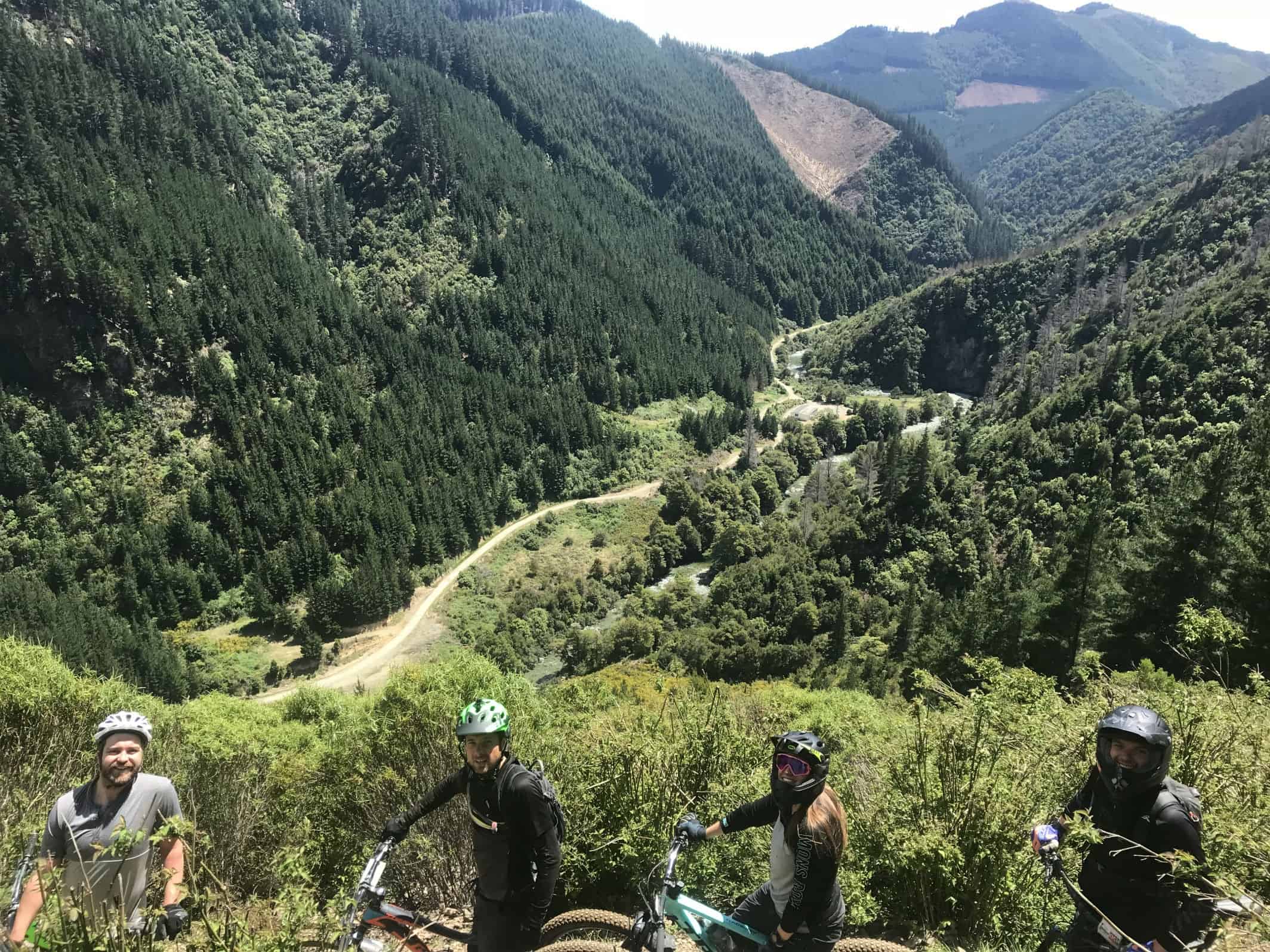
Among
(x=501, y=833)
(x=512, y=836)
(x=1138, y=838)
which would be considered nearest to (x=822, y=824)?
(x=1138, y=838)

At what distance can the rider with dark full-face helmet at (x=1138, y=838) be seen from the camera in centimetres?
596

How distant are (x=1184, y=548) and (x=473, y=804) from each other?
40.7 metres

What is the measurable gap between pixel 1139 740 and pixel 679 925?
5378 millimetres

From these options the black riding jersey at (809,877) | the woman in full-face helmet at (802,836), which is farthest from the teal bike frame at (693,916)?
the black riding jersey at (809,877)

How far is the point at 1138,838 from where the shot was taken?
622cm

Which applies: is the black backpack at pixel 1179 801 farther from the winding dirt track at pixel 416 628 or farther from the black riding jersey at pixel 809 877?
the winding dirt track at pixel 416 628

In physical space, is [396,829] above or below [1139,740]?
below

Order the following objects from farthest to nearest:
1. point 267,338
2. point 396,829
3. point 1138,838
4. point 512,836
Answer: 1. point 267,338
2. point 396,829
3. point 512,836
4. point 1138,838

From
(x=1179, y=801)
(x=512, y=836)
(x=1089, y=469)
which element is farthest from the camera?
A: (x=1089, y=469)

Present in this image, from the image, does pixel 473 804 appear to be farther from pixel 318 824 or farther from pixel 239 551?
pixel 239 551

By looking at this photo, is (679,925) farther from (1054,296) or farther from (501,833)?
(1054,296)

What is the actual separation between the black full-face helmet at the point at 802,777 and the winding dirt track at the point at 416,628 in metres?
44.3

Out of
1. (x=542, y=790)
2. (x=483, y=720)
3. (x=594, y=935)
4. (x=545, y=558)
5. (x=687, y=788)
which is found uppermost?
(x=483, y=720)

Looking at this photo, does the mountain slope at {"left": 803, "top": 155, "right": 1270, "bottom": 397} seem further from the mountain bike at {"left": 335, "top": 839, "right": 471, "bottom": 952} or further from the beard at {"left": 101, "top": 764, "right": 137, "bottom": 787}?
the beard at {"left": 101, "top": 764, "right": 137, "bottom": 787}
